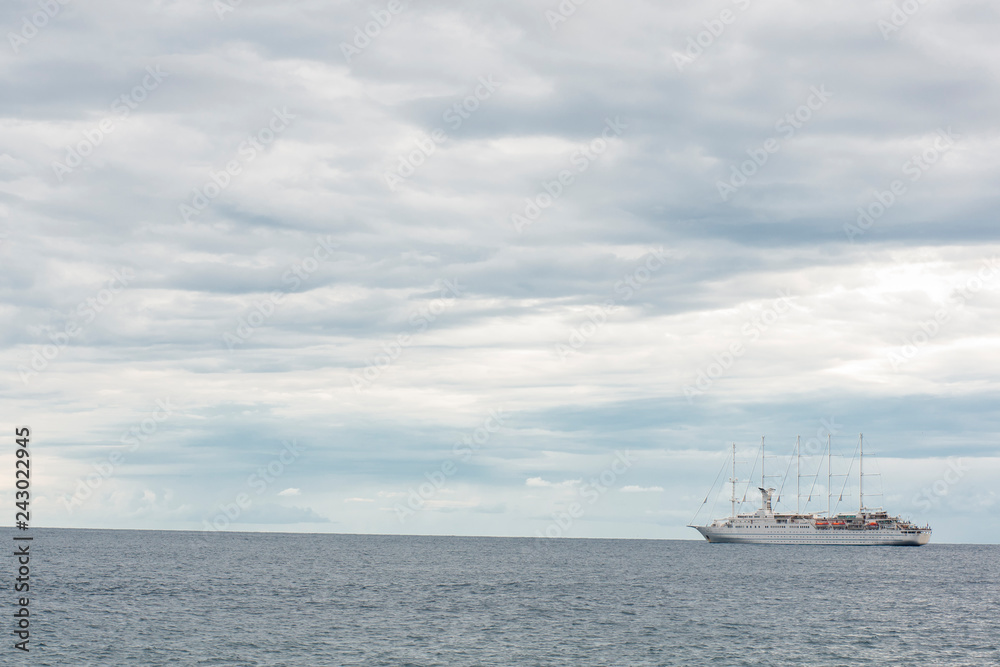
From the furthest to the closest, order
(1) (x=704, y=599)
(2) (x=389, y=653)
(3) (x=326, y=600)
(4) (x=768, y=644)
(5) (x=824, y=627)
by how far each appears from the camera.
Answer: (1) (x=704, y=599) → (3) (x=326, y=600) → (5) (x=824, y=627) → (4) (x=768, y=644) → (2) (x=389, y=653)

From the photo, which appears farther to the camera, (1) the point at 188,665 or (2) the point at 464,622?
A: (2) the point at 464,622

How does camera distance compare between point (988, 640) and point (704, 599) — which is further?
point (704, 599)

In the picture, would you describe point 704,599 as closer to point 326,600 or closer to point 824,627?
point 824,627

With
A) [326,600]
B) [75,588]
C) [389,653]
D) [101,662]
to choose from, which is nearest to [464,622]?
[389,653]

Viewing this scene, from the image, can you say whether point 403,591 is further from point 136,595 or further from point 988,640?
point 988,640

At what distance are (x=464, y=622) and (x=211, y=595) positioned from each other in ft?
142

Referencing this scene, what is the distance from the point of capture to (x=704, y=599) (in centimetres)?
12219

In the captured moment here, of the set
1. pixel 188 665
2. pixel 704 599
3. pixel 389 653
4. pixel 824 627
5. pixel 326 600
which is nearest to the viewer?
pixel 188 665

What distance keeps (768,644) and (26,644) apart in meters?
63.6

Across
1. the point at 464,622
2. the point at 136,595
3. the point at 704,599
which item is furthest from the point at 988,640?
the point at 136,595

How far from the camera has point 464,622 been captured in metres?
93.4

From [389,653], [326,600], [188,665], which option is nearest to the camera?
[188,665]

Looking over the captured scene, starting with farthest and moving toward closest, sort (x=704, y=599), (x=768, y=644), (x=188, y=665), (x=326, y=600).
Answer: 1. (x=704, y=599)
2. (x=326, y=600)
3. (x=768, y=644)
4. (x=188, y=665)

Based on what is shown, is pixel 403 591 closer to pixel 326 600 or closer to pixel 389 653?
pixel 326 600
